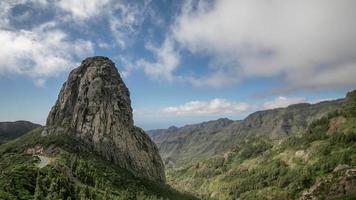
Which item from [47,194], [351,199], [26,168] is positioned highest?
[26,168]

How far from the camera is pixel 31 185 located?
570 feet

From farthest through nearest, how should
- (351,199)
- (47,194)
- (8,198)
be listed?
(351,199) < (47,194) < (8,198)

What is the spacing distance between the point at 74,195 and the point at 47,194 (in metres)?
19.1

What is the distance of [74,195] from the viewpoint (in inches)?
7357

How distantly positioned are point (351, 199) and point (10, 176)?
166231mm

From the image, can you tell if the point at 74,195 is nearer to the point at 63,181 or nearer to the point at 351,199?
the point at 63,181

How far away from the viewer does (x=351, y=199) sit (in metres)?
185

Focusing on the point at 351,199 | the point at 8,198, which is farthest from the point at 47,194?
the point at 351,199

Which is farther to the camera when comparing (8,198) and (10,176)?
(10,176)

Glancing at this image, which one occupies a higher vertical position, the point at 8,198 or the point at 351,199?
the point at 8,198

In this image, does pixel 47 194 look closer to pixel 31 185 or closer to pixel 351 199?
pixel 31 185

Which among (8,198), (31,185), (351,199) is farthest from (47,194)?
(351,199)

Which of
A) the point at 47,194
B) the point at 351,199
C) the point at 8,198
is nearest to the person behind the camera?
the point at 8,198

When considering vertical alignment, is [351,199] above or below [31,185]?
below
